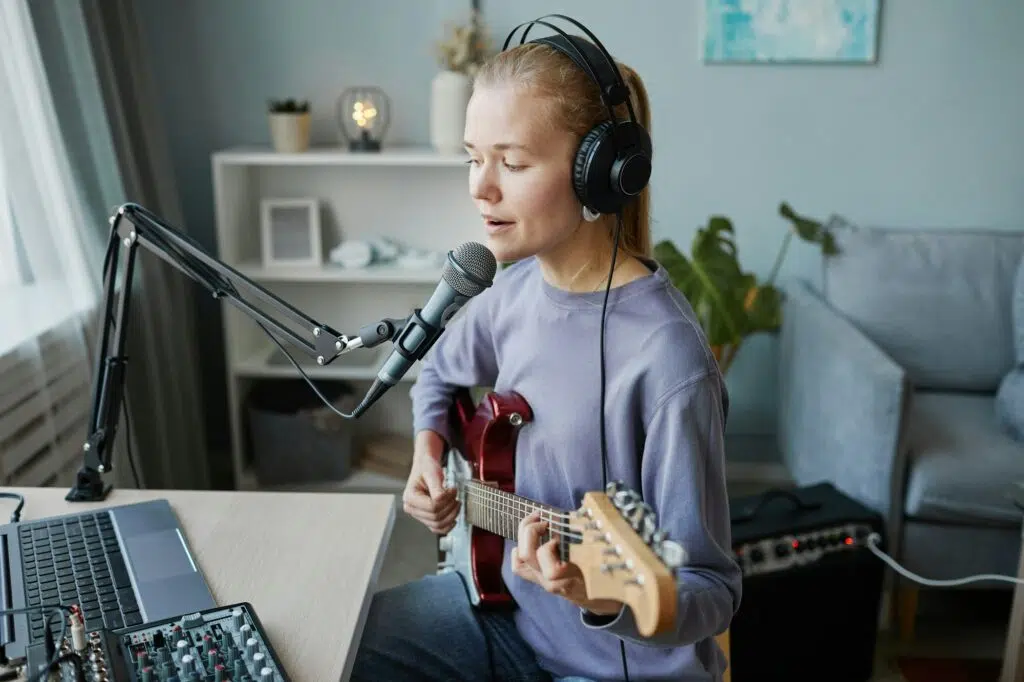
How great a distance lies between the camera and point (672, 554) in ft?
2.38

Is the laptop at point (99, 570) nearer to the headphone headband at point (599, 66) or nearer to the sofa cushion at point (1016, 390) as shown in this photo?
the headphone headband at point (599, 66)

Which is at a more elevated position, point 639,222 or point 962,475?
point 639,222

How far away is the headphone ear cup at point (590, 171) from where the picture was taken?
3.21 ft

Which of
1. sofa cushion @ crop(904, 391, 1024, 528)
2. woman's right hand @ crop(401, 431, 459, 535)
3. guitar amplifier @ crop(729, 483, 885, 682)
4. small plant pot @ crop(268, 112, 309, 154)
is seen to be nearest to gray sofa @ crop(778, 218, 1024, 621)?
sofa cushion @ crop(904, 391, 1024, 528)

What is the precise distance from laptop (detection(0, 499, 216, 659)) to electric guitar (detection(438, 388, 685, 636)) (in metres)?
0.37

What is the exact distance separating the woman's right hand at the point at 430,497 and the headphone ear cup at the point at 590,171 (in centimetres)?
46

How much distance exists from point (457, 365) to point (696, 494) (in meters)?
0.54

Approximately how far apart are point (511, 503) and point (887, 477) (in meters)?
1.17

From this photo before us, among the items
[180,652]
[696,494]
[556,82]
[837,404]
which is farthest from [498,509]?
[837,404]

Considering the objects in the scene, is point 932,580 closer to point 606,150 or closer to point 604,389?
point 604,389

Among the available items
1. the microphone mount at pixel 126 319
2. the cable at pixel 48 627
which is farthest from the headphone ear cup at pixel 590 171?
the cable at pixel 48 627

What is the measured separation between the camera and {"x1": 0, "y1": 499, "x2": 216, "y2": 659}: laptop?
98cm

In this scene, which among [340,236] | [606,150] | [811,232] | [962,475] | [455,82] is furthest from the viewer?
[340,236]

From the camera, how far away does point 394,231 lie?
280 centimetres
